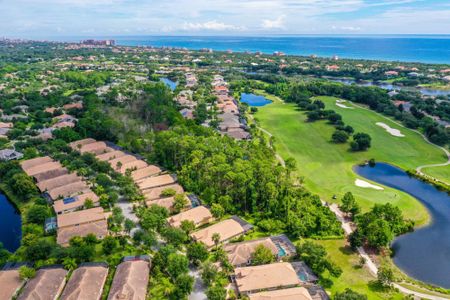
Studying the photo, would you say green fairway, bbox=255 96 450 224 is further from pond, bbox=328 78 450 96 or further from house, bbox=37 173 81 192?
pond, bbox=328 78 450 96

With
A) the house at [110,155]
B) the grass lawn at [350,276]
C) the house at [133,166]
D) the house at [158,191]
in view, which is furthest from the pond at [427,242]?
the house at [110,155]

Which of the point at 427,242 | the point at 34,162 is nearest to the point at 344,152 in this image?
the point at 427,242

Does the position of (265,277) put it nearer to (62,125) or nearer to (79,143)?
(79,143)

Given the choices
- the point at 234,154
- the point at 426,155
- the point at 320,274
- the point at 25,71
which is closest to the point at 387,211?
the point at 320,274

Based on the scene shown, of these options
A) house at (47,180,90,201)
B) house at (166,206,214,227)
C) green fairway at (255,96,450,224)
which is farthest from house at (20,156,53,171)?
green fairway at (255,96,450,224)

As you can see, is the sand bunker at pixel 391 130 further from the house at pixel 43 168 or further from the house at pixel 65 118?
the house at pixel 65 118

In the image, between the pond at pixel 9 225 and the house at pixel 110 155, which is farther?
the house at pixel 110 155

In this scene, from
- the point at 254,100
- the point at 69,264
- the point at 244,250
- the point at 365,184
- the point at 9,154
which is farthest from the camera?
the point at 254,100
